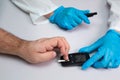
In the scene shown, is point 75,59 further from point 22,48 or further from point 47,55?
point 22,48

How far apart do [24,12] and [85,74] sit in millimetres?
506

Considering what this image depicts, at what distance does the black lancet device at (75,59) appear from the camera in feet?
2.69

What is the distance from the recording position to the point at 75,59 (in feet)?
2.71

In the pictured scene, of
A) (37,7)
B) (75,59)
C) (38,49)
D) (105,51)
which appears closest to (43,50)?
(38,49)

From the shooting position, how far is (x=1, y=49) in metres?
0.88

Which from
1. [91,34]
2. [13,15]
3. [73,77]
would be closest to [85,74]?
[73,77]

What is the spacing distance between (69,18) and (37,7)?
186 mm

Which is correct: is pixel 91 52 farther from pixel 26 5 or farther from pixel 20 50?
pixel 26 5

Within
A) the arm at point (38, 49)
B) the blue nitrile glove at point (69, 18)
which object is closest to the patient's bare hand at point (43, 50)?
the arm at point (38, 49)

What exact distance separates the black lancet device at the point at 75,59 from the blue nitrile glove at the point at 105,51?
20mm

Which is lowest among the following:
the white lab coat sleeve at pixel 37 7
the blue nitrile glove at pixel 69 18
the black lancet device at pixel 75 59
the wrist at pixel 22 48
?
the black lancet device at pixel 75 59

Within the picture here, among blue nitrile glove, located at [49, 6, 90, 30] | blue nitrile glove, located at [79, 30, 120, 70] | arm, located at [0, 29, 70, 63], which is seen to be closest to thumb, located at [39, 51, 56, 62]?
arm, located at [0, 29, 70, 63]

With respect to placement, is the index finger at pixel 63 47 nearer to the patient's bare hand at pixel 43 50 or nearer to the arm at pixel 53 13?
the patient's bare hand at pixel 43 50

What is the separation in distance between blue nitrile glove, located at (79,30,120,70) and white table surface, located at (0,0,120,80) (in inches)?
0.8
